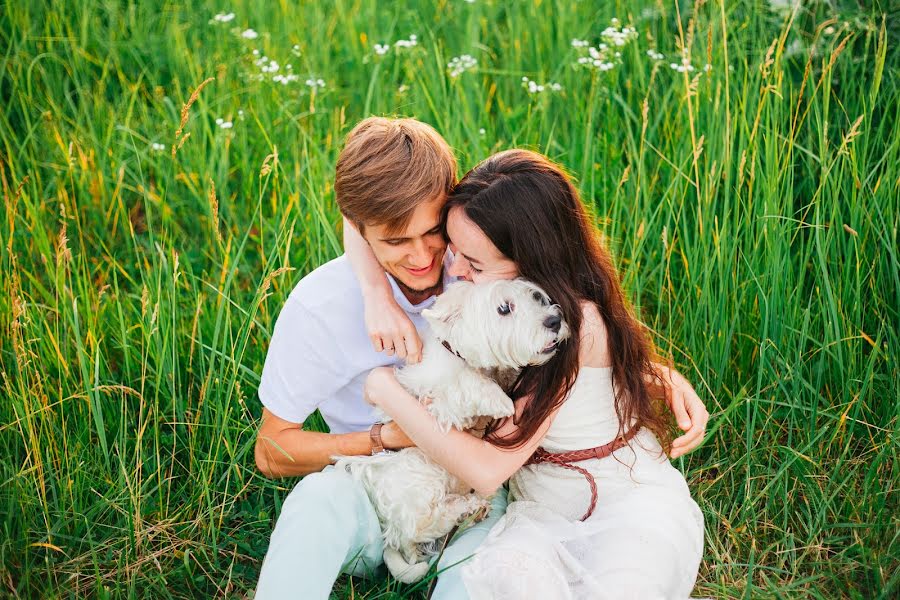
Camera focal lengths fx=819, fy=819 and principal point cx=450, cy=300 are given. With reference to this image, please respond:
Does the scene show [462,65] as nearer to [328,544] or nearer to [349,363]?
[349,363]

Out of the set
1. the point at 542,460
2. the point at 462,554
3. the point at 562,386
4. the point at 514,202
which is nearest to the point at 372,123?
the point at 514,202

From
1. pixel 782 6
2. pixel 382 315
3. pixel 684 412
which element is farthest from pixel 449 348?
pixel 782 6

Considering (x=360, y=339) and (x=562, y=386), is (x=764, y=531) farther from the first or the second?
(x=360, y=339)

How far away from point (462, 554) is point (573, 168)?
192 cm

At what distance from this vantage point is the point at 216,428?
118 inches

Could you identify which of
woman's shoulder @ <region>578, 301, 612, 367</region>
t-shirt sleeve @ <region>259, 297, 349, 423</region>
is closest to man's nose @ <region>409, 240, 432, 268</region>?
t-shirt sleeve @ <region>259, 297, 349, 423</region>

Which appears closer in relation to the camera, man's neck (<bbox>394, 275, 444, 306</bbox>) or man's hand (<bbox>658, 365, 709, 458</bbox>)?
man's hand (<bbox>658, 365, 709, 458</bbox>)

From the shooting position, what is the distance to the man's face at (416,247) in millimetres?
2559

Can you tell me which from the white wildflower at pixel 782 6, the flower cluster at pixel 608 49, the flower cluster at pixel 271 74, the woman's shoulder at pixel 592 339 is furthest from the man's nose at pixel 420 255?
the white wildflower at pixel 782 6

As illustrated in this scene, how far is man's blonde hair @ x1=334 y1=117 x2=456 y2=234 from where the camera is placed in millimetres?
2500

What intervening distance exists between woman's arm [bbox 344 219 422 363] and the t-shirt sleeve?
0.19 meters

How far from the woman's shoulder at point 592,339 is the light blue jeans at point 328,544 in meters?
0.66

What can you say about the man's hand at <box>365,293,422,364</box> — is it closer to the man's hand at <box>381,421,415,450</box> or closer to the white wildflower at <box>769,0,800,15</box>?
the man's hand at <box>381,421,415,450</box>

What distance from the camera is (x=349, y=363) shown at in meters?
2.84
